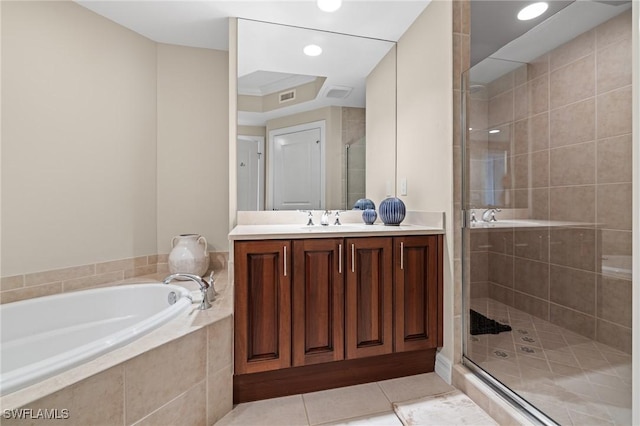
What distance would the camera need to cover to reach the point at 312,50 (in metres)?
2.30

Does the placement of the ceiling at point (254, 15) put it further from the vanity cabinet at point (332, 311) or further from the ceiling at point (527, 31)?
the vanity cabinet at point (332, 311)

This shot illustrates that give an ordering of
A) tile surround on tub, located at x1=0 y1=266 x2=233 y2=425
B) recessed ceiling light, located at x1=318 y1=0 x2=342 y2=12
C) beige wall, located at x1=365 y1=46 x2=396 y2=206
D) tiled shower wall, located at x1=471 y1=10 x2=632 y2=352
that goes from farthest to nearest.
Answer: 1. beige wall, located at x1=365 y1=46 x2=396 y2=206
2. recessed ceiling light, located at x1=318 y1=0 x2=342 y2=12
3. tiled shower wall, located at x1=471 y1=10 x2=632 y2=352
4. tile surround on tub, located at x1=0 y1=266 x2=233 y2=425

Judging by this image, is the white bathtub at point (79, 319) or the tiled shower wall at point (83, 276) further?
the tiled shower wall at point (83, 276)

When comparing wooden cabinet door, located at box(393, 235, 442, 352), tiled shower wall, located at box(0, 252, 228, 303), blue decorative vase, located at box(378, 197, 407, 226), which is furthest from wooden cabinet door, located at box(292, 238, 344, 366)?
tiled shower wall, located at box(0, 252, 228, 303)

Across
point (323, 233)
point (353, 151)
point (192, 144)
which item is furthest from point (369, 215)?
point (192, 144)

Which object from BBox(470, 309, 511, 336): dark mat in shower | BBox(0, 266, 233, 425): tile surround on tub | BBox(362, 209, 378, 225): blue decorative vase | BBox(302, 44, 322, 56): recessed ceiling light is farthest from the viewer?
BBox(302, 44, 322, 56): recessed ceiling light

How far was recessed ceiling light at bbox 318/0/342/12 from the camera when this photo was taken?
194 centimetres

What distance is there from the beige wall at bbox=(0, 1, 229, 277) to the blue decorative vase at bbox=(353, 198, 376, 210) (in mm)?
1189

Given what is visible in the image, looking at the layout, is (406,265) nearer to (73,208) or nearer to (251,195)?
(251,195)

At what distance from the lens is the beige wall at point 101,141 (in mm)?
1811

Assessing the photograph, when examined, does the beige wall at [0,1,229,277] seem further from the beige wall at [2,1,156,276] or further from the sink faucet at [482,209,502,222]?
the sink faucet at [482,209,502,222]

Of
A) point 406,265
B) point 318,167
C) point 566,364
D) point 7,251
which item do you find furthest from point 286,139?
point 566,364

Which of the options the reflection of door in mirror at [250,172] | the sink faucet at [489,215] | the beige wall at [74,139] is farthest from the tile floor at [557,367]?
the beige wall at [74,139]

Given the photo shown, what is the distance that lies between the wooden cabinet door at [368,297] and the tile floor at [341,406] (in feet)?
0.69
